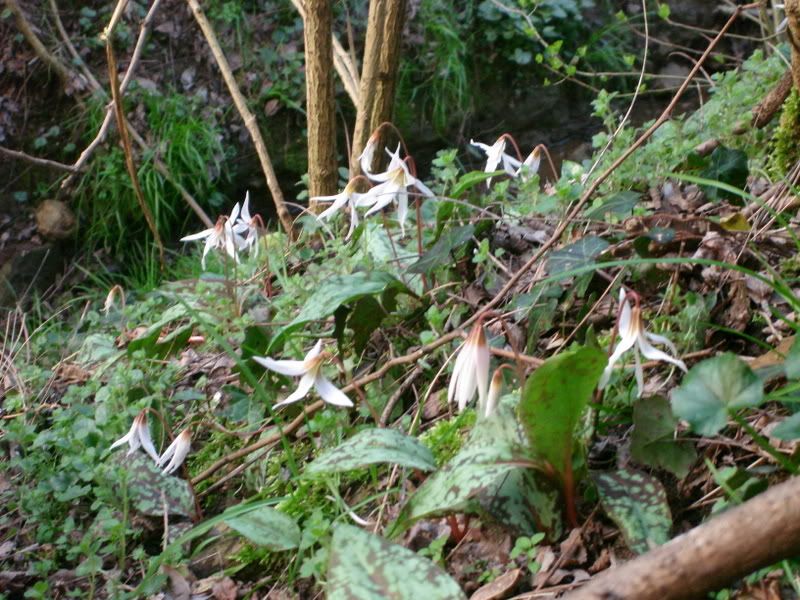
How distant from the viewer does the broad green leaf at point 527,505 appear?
1.60 metres

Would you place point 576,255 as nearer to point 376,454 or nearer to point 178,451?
point 376,454

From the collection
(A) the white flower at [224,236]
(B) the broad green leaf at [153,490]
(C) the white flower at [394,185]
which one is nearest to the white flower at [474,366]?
(C) the white flower at [394,185]

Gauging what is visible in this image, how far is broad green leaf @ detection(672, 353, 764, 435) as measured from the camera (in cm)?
138

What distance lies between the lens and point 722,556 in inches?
42.1

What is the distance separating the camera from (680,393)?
4.69 feet

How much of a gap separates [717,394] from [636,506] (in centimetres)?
26

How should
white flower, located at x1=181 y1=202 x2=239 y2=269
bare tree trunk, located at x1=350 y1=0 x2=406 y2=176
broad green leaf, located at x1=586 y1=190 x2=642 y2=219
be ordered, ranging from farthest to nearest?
bare tree trunk, located at x1=350 y1=0 x2=406 y2=176, white flower, located at x1=181 y1=202 x2=239 y2=269, broad green leaf, located at x1=586 y1=190 x2=642 y2=219

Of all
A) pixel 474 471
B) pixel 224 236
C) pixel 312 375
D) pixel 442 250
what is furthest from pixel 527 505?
pixel 224 236

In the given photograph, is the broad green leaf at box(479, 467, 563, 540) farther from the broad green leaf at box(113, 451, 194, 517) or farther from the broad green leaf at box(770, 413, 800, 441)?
the broad green leaf at box(113, 451, 194, 517)

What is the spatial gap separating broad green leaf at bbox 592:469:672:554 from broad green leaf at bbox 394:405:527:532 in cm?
17

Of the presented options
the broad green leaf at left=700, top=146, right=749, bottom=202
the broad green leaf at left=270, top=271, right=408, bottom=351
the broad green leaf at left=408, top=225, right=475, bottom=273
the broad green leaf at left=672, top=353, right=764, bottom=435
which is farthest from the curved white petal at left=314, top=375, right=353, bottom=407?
the broad green leaf at left=700, top=146, right=749, bottom=202

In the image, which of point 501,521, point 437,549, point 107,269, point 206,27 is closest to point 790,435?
point 501,521

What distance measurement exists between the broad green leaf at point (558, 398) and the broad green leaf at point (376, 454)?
229 millimetres

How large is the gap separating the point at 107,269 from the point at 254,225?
3413 millimetres
